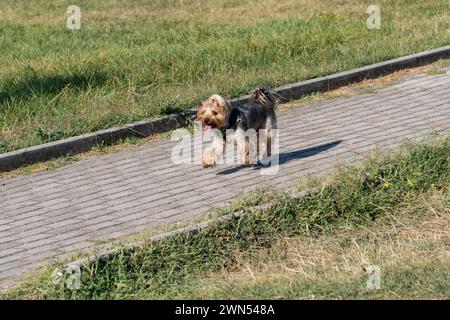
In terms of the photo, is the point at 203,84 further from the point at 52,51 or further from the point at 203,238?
the point at 203,238

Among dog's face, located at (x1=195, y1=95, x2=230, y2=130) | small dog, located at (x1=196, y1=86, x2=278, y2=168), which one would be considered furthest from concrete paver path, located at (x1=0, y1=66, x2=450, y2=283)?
dog's face, located at (x1=195, y1=95, x2=230, y2=130)

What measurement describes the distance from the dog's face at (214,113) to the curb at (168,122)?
6.23 feet

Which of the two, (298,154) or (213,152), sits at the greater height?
(213,152)

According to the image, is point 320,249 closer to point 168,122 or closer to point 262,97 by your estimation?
point 262,97

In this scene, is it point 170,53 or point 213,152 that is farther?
point 170,53

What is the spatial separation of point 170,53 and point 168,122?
11.1 ft

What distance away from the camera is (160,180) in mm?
11828

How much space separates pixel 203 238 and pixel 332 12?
12.1 meters

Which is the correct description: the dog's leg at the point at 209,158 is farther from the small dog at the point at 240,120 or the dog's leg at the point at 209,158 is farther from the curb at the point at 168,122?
the curb at the point at 168,122

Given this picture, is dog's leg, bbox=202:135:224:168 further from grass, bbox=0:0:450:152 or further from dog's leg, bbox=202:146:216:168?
grass, bbox=0:0:450:152

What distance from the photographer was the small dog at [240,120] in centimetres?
1141

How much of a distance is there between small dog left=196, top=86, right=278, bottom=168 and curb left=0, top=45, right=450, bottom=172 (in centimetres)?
150

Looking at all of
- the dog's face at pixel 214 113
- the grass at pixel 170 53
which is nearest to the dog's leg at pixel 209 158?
the dog's face at pixel 214 113

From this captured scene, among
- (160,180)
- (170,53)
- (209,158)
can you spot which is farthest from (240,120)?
(170,53)
